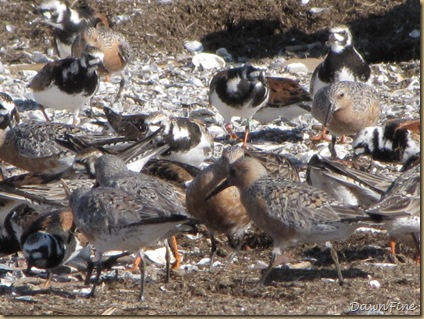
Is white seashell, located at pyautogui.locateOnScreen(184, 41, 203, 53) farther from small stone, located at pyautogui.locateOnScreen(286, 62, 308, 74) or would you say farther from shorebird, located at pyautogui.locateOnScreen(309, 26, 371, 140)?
shorebird, located at pyautogui.locateOnScreen(309, 26, 371, 140)

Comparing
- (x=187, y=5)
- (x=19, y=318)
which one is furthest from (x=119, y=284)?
(x=187, y=5)

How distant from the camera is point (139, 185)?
18.3 feet

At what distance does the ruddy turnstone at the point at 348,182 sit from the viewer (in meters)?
6.10

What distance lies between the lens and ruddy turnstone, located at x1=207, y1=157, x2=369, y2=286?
5359mm

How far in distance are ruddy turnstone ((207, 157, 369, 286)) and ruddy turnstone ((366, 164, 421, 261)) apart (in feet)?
0.55

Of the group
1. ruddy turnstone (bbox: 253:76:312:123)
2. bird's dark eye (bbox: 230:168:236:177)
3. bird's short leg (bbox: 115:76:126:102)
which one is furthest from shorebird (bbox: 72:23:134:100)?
bird's dark eye (bbox: 230:168:236:177)

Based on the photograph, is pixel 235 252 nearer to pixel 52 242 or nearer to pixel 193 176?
pixel 193 176

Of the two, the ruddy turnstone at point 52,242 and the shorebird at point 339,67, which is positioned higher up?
the ruddy turnstone at point 52,242

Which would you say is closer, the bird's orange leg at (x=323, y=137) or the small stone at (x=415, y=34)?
the bird's orange leg at (x=323, y=137)

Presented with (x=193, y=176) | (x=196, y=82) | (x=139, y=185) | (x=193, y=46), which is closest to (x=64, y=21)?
(x=193, y=46)

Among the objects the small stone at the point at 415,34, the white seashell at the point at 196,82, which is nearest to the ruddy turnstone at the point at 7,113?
the white seashell at the point at 196,82

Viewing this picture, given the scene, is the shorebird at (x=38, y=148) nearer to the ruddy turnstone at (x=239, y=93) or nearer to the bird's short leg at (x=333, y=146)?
the ruddy turnstone at (x=239, y=93)

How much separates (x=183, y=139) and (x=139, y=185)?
2572 millimetres

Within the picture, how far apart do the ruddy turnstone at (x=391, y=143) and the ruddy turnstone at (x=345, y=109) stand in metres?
0.36
